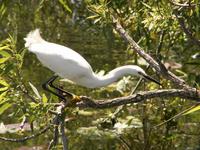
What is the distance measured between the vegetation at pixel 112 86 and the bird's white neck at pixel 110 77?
11 cm

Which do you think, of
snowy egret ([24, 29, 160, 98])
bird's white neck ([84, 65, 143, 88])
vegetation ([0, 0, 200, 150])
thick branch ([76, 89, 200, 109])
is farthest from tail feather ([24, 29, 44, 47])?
thick branch ([76, 89, 200, 109])

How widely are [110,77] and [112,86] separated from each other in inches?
115

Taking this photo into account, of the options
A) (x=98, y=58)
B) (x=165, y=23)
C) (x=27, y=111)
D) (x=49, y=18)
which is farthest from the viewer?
(x=49, y=18)

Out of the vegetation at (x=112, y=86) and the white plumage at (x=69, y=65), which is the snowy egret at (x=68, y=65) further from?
the vegetation at (x=112, y=86)

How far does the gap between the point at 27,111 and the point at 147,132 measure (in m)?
2.61

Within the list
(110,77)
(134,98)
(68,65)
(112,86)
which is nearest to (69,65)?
(68,65)

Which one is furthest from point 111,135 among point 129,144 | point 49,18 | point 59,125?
point 49,18

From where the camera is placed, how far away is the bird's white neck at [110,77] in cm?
320

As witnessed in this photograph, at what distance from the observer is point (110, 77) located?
325 cm

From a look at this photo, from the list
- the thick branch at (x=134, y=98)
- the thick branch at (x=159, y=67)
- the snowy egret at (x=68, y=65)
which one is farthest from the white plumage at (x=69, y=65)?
the thick branch at (x=134, y=98)

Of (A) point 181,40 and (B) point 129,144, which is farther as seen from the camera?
(B) point 129,144

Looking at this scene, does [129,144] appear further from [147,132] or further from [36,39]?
[36,39]

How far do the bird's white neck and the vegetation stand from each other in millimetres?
109

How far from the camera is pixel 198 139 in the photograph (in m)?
5.27
